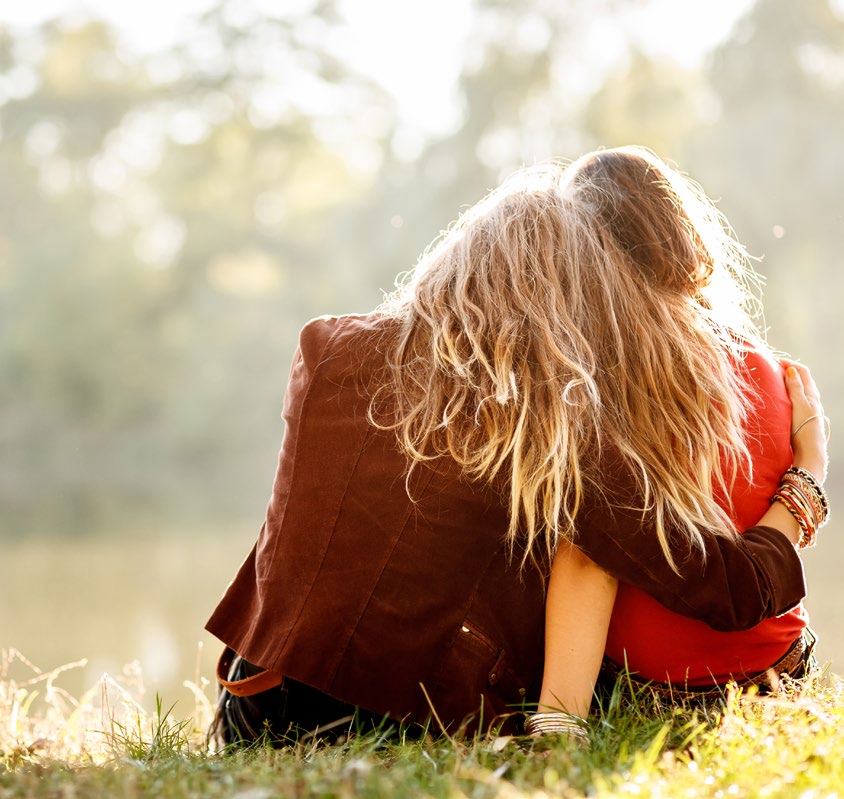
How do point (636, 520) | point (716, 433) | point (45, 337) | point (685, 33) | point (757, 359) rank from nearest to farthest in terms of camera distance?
point (636, 520), point (716, 433), point (757, 359), point (685, 33), point (45, 337)

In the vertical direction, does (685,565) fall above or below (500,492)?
below

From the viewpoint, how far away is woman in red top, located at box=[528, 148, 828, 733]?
5.31 feet

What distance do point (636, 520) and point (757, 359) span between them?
44 centimetres

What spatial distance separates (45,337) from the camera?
14.1 m

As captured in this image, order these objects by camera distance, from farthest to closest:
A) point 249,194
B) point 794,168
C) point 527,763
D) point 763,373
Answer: point 249,194, point 794,168, point 763,373, point 527,763

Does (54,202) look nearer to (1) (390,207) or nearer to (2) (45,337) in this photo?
(2) (45,337)

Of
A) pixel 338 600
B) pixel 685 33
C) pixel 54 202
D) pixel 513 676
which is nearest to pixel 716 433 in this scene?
pixel 513 676

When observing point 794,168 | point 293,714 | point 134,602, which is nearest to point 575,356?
point 293,714

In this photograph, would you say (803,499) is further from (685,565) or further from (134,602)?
(134,602)

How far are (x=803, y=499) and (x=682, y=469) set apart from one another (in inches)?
9.5

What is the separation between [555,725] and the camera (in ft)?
5.08

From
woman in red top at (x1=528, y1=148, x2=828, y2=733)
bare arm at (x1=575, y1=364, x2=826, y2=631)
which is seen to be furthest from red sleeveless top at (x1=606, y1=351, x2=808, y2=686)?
bare arm at (x1=575, y1=364, x2=826, y2=631)

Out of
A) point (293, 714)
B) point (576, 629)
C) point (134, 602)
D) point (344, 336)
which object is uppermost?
point (344, 336)

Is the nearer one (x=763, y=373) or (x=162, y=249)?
(x=763, y=373)
